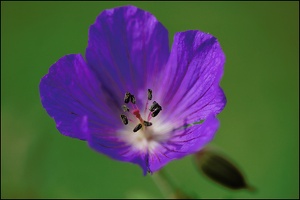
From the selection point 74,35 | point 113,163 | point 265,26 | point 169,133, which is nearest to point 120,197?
point 113,163

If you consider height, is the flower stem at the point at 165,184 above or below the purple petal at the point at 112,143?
below

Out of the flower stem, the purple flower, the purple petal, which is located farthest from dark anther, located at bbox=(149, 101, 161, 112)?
the flower stem

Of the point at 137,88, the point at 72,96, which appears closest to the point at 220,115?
the point at 137,88

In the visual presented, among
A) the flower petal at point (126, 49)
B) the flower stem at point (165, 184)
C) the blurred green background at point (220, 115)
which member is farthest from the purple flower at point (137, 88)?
the blurred green background at point (220, 115)

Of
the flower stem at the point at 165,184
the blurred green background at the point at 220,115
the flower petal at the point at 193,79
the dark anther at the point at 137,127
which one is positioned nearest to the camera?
the flower petal at the point at 193,79

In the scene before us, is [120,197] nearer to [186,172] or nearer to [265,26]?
[186,172]

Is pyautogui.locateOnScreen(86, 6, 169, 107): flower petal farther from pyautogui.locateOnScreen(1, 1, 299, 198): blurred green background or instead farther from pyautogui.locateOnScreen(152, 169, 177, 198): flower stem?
pyautogui.locateOnScreen(1, 1, 299, 198): blurred green background

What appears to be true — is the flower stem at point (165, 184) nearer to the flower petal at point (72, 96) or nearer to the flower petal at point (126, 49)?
the flower petal at point (72, 96)
